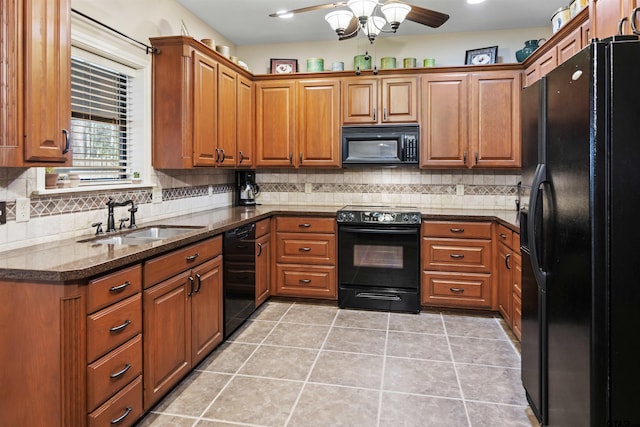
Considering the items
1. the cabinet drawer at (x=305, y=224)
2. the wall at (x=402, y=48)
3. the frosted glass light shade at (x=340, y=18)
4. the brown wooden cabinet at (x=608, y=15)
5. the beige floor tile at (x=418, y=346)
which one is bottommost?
the beige floor tile at (x=418, y=346)

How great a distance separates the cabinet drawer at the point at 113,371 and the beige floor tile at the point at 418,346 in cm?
167

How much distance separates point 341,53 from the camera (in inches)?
182

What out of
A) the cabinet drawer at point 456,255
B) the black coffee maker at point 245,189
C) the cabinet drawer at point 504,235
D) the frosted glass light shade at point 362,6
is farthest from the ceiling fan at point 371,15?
the black coffee maker at point 245,189

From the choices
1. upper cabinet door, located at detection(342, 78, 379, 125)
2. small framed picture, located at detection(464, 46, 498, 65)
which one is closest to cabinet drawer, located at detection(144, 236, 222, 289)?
upper cabinet door, located at detection(342, 78, 379, 125)

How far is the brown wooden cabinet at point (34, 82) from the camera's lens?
68.0 inches

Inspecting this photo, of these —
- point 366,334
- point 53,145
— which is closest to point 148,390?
point 53,145

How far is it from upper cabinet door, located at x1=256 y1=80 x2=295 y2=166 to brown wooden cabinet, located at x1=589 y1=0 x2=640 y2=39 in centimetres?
270

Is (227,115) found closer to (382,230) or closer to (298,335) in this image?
(382,230)

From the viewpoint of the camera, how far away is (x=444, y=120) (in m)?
4.12

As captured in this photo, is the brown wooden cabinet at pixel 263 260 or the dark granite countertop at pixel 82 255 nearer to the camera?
the dark granite countertop at pixel 82 255

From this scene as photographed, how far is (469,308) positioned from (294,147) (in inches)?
88.9

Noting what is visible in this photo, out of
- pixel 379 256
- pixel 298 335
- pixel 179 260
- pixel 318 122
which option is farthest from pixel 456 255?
pixel 179 260

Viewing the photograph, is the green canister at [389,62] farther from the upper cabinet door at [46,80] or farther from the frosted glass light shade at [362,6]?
the upper cabinet door at [46,80]

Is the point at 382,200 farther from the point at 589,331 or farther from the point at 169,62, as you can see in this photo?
the point at 589,331
